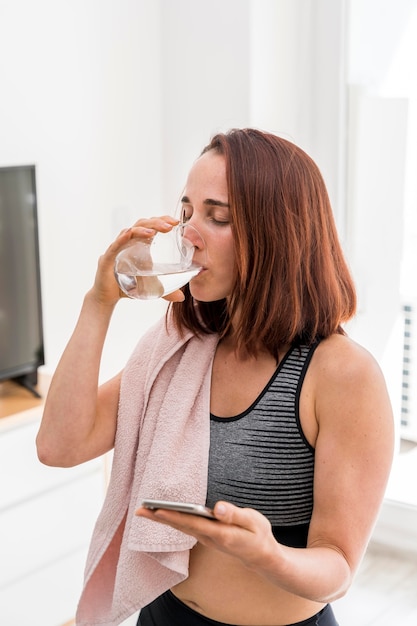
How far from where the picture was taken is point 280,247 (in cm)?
129

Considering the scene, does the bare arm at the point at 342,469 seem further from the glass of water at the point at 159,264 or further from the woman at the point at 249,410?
the glass of water at the point at 159,264

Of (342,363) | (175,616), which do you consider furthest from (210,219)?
(175,616)

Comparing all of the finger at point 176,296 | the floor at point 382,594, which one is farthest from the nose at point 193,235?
the floor at point 382,594

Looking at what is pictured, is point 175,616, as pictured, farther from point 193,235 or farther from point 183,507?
point 193,235

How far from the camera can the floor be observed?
2643 mm

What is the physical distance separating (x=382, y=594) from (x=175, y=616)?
1574mm

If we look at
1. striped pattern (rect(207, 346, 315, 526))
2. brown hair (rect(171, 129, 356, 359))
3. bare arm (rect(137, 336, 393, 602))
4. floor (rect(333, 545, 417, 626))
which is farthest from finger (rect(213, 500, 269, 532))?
floor (rect(333, 545, 417, 626))

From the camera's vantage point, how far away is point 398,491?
123 inches

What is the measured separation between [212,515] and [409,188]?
6.82ft

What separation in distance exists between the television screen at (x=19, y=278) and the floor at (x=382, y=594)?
1.17m

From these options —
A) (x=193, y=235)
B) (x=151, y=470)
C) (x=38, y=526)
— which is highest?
(x=193, y=235)

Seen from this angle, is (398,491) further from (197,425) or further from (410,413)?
(197,425)

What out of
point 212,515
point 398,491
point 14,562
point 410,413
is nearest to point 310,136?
point 410,413

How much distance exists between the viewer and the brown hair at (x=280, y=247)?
1274mm
